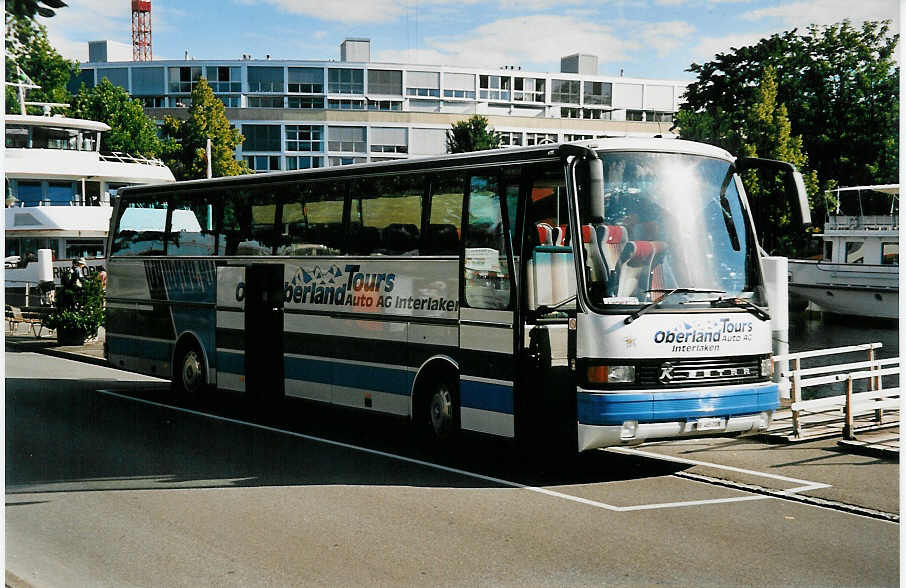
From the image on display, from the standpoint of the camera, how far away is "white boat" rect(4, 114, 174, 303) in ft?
165

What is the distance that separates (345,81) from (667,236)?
303 ft

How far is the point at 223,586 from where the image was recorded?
6.80 m

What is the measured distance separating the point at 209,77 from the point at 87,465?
3609 inches

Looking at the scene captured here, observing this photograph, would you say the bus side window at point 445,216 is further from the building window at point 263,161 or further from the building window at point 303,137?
the building window at point 263,161

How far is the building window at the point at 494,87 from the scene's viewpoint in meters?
105

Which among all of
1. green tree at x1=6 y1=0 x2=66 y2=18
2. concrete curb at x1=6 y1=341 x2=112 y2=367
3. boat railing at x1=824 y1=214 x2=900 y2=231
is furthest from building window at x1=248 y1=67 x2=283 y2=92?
green tree at x1=6 y1=0 x2=66 y2=18

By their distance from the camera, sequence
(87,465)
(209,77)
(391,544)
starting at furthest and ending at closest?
1. (209,77)
2. (87,465)
3. (391,544)

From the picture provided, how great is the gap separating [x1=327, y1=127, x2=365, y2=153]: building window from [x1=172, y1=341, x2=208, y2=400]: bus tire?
79869mm

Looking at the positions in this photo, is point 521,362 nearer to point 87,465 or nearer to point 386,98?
point 87,465

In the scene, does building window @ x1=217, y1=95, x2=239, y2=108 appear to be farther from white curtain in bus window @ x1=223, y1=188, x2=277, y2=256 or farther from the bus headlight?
the bus headlight

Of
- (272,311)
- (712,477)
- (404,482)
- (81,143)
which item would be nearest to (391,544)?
(404,482)

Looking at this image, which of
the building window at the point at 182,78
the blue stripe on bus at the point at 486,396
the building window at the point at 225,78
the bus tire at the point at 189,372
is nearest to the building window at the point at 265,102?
the building window at the point at 225,78

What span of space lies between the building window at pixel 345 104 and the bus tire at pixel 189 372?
275 ft

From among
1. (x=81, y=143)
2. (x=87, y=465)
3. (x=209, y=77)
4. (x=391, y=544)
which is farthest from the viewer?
(x=209, y=77)
